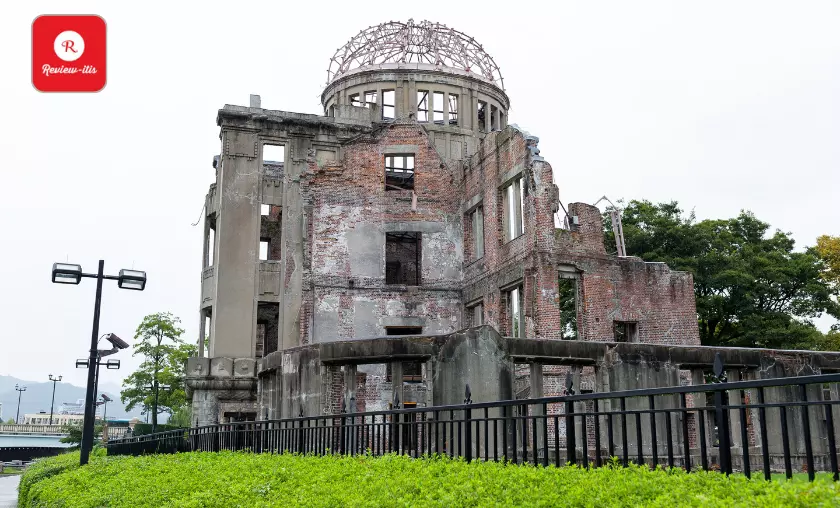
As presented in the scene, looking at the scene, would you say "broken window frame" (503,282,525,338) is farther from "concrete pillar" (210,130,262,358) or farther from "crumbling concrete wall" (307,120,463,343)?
"concrete pillar" (210,130,262,358)

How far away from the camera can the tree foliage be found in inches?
1388

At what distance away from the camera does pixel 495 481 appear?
5.77 meters

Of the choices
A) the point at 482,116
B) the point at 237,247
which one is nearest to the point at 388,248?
the point at 237,247

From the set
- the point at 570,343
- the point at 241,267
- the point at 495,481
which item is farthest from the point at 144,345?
the point at 495,481

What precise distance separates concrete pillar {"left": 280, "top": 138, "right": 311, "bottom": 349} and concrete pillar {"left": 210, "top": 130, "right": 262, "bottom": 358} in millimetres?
1116

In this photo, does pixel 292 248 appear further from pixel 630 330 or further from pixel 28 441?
pixel 28 441

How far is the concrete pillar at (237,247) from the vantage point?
98.9 feet

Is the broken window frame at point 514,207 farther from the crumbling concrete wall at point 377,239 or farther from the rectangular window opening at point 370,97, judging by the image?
the rectangular window opening at point 370,97

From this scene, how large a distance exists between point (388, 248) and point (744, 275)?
15981mm

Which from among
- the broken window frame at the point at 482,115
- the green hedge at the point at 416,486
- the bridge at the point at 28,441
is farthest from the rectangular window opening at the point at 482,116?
the bridge at the point at 28,441

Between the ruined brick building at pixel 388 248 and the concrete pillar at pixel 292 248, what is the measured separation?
66 mm

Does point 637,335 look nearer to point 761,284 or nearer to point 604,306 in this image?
point 604,306

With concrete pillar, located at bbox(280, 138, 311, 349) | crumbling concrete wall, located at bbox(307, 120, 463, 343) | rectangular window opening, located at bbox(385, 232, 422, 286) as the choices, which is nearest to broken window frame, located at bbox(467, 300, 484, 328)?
crumbling concrete wall, located at bbox(307, 120, 463, 343)

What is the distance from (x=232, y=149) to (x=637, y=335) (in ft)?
56.6
